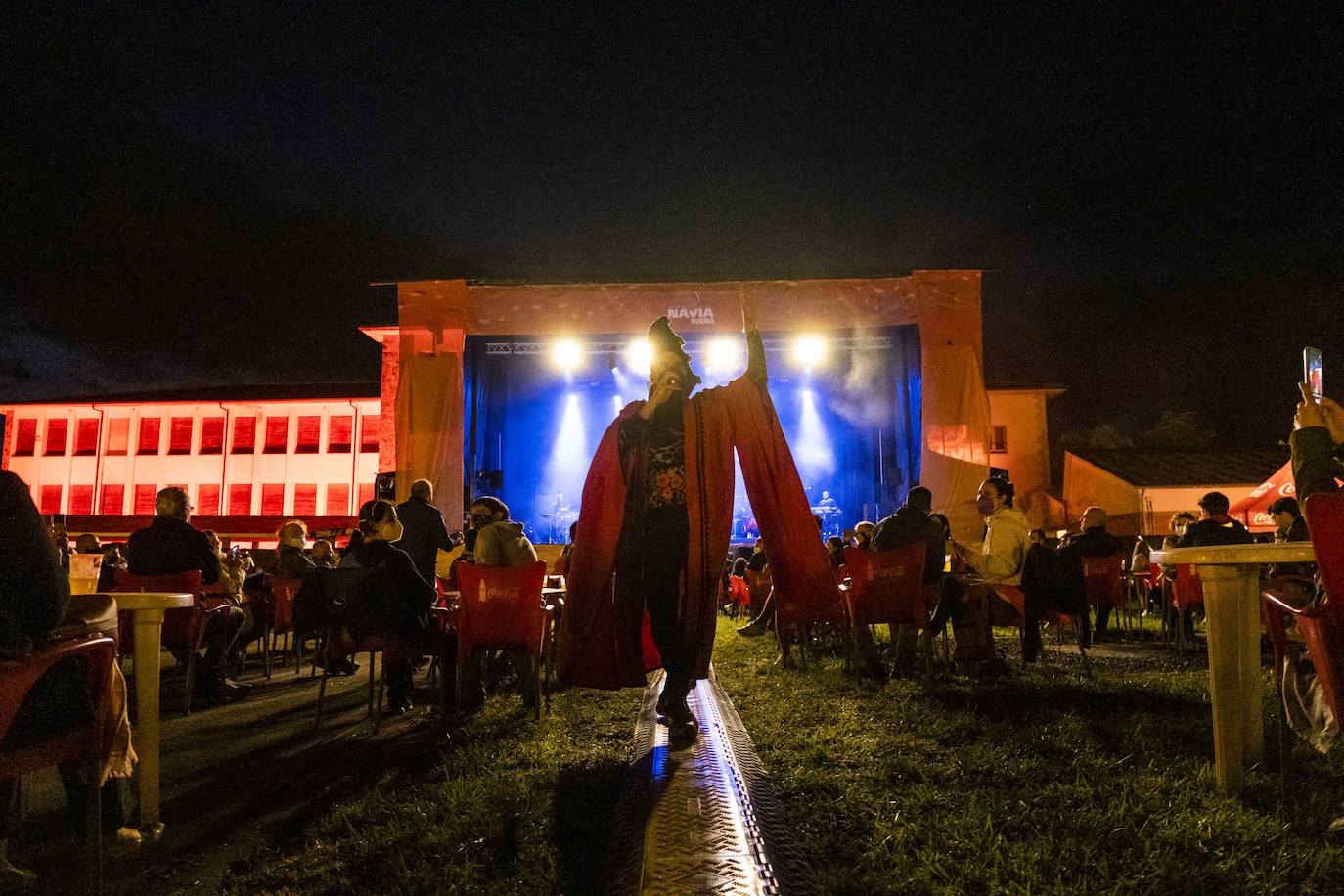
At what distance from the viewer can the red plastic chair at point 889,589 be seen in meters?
5.41

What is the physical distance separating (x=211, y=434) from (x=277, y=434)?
8.18 feet

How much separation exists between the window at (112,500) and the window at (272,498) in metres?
5.14

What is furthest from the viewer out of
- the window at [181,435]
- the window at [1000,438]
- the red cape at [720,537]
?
the window at [181,435]

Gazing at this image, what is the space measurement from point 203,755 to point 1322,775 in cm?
490

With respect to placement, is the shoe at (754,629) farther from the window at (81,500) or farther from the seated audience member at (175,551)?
the window at (81,500)

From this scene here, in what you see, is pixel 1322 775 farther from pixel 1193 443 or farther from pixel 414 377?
pixel 1193 443

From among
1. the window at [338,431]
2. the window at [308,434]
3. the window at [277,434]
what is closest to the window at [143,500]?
the window at [277,434]

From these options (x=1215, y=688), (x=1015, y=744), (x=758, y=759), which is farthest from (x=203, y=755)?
(x=1215, y=688)

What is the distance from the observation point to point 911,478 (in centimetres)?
1694

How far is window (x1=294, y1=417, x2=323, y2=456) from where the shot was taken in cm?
2902

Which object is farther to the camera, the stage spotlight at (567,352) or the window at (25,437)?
the window at (25,437)

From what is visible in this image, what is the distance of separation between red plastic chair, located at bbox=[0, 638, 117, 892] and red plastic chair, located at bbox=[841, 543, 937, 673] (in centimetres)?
416

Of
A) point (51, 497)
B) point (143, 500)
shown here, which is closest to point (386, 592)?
point (143, 500)

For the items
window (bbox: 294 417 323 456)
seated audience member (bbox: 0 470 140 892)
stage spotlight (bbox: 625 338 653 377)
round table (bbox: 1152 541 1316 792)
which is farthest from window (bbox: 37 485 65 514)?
round table (bbox: 1152 541 1316 792)
